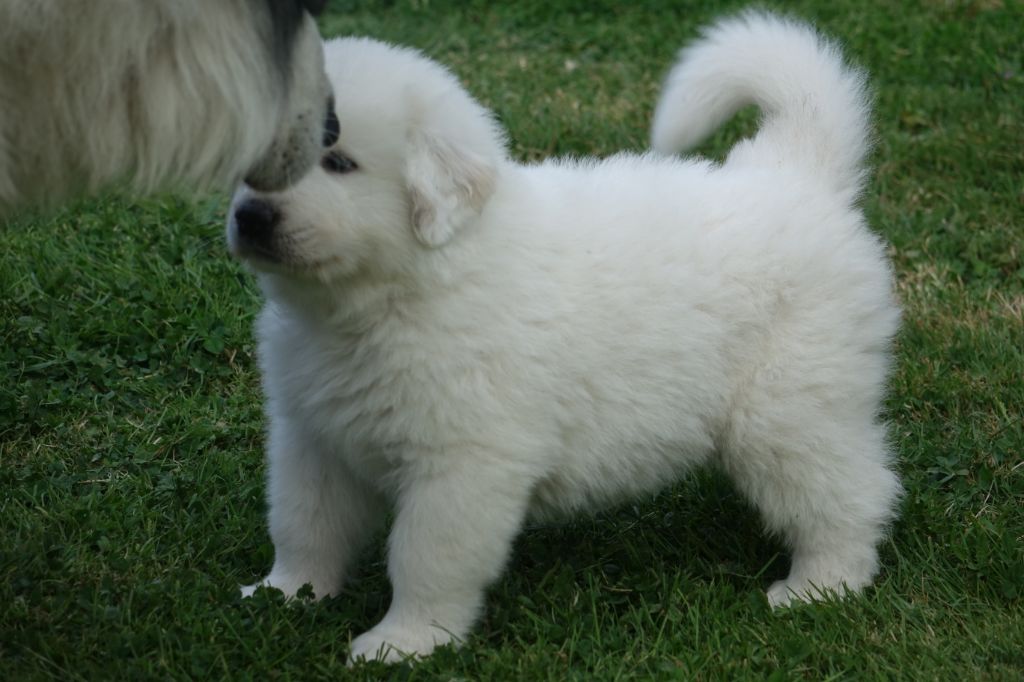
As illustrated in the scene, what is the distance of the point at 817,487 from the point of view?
10.3 feet

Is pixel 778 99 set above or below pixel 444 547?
above

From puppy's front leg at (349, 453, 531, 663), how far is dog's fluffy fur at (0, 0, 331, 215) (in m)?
0.71

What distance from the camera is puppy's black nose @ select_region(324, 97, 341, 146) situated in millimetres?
2713

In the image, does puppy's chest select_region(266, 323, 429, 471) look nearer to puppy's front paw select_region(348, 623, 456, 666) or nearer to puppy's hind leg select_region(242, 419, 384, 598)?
puppy's hind leg select_region(242, 419, 384, 598)

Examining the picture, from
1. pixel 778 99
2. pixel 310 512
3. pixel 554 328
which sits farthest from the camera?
pixel 778 99

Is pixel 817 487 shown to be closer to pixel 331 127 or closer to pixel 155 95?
pixel 331 127

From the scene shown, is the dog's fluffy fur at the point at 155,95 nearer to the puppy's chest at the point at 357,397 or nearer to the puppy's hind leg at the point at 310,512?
the puppy's chest at the point at 357,397

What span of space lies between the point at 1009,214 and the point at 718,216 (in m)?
2.45

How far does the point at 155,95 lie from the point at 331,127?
373 millimetres

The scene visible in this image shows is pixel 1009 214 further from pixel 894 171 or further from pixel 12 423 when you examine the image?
pixel 12 423

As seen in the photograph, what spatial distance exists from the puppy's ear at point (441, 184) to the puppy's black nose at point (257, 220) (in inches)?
11.3

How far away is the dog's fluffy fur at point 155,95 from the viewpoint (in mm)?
2404

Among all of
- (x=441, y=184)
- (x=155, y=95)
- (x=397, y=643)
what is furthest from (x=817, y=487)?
(x=155, y=95)

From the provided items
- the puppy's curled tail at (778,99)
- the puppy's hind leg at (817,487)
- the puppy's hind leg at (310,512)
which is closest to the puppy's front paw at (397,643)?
the puppy's hind leg at (310,512)
